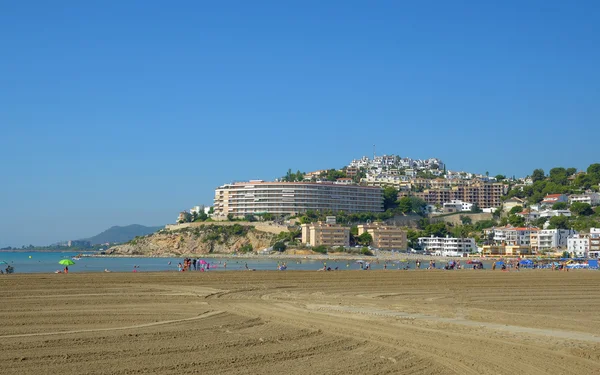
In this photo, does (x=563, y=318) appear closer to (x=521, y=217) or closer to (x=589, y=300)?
(x=589, y=300)

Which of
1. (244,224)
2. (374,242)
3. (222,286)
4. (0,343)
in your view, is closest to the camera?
(0,343)

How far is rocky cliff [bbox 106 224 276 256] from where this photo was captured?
15725cm

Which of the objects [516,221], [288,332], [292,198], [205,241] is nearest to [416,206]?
[516,221]

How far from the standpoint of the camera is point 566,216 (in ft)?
547

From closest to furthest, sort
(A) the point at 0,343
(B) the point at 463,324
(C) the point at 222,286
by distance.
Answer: (A) the point at 0,343, (B) the point at 463,324, (C) the point at 222,286

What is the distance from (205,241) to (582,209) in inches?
3248

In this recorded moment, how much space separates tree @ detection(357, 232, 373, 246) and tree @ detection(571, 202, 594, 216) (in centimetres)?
5010

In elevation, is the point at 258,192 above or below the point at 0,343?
above

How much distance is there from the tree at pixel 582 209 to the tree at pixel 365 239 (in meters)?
50.1

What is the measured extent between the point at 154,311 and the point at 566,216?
521 ft

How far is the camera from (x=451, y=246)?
14662 cm

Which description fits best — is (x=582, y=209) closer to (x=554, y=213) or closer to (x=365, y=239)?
(x=554, y=213)

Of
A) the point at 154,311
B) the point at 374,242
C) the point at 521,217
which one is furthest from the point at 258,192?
the point at 154,311

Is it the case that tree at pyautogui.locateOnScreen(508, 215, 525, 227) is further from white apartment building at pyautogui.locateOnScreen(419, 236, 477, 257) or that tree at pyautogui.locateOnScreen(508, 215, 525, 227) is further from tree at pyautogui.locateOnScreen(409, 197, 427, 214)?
tree at pyautogui.locateOnScreen(409, 197, 427, 214)
